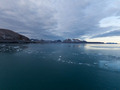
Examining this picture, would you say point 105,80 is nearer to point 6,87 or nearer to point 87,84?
point 87,84

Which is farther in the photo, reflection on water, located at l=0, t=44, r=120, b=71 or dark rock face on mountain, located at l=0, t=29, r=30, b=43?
dark rock face on mountain, located at l=0, t=29, r=30, b=43

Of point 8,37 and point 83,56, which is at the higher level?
point 8,37

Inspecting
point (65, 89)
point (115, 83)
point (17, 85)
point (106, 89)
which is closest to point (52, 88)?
point (65, 89)

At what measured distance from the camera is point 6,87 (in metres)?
3.89

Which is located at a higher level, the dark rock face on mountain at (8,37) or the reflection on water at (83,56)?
the dark rock face on mountain at (8,37)

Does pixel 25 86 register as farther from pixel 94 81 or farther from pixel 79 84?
pixel 94 81

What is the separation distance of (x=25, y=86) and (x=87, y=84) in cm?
366

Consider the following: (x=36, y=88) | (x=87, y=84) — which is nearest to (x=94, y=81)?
(x=87, y=84)

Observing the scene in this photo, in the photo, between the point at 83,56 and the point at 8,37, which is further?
the point at 8,37

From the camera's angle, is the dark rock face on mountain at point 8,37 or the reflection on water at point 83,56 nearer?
the reflection on water at point 83,56

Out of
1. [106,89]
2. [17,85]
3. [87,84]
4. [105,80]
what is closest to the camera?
[106,89]

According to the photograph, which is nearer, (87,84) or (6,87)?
(6,87)

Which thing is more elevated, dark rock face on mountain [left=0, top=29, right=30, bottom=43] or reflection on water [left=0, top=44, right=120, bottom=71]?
dark rock face on mountain [left=0, top=29, right=30, bottom=43]

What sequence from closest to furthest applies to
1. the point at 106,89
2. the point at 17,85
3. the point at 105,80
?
the point at 106,89, the point at 17,85, the point at 105,80
